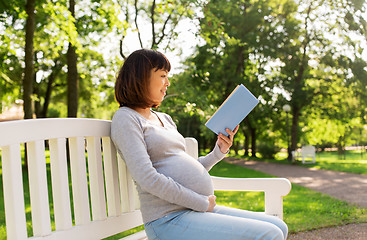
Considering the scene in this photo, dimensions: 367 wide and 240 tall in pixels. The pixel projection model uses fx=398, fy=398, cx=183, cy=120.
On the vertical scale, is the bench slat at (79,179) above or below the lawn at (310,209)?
above

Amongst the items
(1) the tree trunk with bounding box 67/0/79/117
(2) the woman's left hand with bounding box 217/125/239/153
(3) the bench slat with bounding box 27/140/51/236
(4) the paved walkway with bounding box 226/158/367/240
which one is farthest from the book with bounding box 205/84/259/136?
(1) the tree trunk with bounding box 67/0/79/117

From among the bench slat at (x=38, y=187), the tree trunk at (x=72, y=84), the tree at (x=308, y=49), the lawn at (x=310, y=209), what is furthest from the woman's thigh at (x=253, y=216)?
the tree at (x=308, y=49)

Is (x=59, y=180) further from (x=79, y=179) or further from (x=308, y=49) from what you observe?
(x=308, y=49)

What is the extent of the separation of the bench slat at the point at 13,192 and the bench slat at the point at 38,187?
118 millimetres

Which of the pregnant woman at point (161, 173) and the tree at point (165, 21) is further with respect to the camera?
the tree at point (165, 21)

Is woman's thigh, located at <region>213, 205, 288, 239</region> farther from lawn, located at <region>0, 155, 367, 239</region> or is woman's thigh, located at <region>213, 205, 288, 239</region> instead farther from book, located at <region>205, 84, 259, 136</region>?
lawn, located at <region>0, 155, 367, 239</region>

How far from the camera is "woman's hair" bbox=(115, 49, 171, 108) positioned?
88.7 inches

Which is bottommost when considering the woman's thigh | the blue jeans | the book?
the woman's thigh

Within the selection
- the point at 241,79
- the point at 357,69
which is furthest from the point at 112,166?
the point at 357,69

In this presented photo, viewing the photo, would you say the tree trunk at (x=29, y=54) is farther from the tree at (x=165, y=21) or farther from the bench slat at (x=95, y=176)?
the bench slat at (x=95, y=176)

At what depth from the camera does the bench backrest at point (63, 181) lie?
1.74 meters

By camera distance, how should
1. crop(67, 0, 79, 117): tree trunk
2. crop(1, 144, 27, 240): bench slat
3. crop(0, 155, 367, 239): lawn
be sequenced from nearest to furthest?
crop(1, 144, 27, 240): bench slat, crop(0, 155, 367, 239): lawn, crop(67, 0, 79, 117): tree trunk

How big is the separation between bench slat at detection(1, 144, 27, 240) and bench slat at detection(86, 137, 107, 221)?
0.49m

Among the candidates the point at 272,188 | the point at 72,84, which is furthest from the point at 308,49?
the point at 272,188
